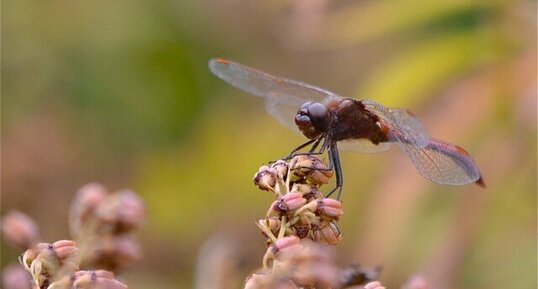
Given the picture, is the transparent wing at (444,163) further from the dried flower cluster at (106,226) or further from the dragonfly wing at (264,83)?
the dried flower cluster at (106,226)

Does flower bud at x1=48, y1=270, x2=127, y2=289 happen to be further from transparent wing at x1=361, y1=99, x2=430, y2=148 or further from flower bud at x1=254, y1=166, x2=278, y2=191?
transparent wing at x1=361, y1=99, x2=430, y2=148

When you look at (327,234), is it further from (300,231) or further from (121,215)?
(121,215)

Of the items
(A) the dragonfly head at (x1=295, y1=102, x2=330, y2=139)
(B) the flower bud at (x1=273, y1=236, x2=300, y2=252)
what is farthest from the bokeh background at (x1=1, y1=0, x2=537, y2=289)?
(B) the flower bud at (x1=273, y1=236, x2=300, y2=252)

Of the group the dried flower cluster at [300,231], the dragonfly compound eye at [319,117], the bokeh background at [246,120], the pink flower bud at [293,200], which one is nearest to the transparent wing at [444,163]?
the dragonfly compound eye at [319,117]

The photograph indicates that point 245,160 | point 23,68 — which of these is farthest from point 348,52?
point 23,68

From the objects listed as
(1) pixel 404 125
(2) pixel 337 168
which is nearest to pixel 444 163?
A: (1) pixel 404 125

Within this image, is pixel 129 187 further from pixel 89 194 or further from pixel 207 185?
pixel 89 194
